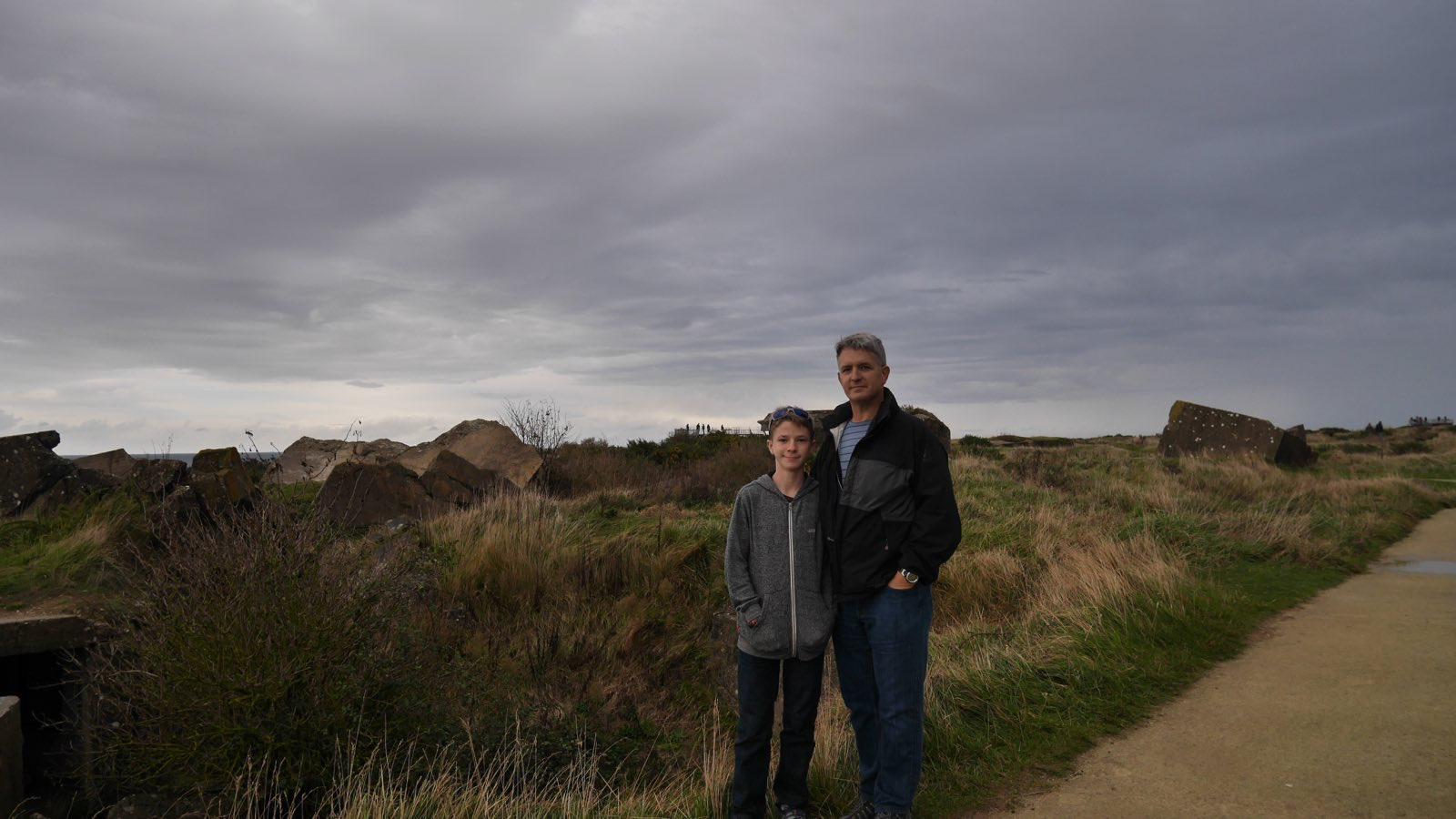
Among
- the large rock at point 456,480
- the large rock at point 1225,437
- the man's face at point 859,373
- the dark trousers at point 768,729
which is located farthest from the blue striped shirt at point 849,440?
the large rock at point 1225,437

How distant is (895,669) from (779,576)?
2.06 feet

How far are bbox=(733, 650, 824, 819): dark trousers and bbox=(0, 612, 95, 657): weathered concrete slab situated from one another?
5.89 m

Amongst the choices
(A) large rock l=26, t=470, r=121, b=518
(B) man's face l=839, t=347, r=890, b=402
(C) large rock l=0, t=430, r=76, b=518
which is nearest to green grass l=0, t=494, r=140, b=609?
(A) large rock l=26, t=470, r=121, b=518

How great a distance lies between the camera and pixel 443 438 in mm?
19875

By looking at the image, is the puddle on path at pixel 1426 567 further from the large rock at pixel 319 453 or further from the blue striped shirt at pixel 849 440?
the large rock at pixel 319 453

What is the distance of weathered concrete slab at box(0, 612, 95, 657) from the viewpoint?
693 centimetres

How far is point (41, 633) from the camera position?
23.1 feet

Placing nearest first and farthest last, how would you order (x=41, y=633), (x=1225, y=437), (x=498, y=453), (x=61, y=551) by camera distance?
(x=41, y=633), (x=61, y=551), (x=498, y=453), (x=1225, y=437)

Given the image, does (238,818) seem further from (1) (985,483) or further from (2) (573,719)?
(1) (985,483)

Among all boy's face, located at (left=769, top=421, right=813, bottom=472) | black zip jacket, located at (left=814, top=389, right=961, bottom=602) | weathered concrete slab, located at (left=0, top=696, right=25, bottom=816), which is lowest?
weathered concrete slab, located at (left=0, top=696, right=25, bottom=816)

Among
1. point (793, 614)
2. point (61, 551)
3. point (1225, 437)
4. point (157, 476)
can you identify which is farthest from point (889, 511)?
point (1225, 437)

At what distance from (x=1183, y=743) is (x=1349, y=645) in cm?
283

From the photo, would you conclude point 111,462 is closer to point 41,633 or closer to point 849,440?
point 41,633

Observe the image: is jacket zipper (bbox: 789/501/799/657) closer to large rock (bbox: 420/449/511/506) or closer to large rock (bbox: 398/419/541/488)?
large rock (bbox: 420/449/511/506)
